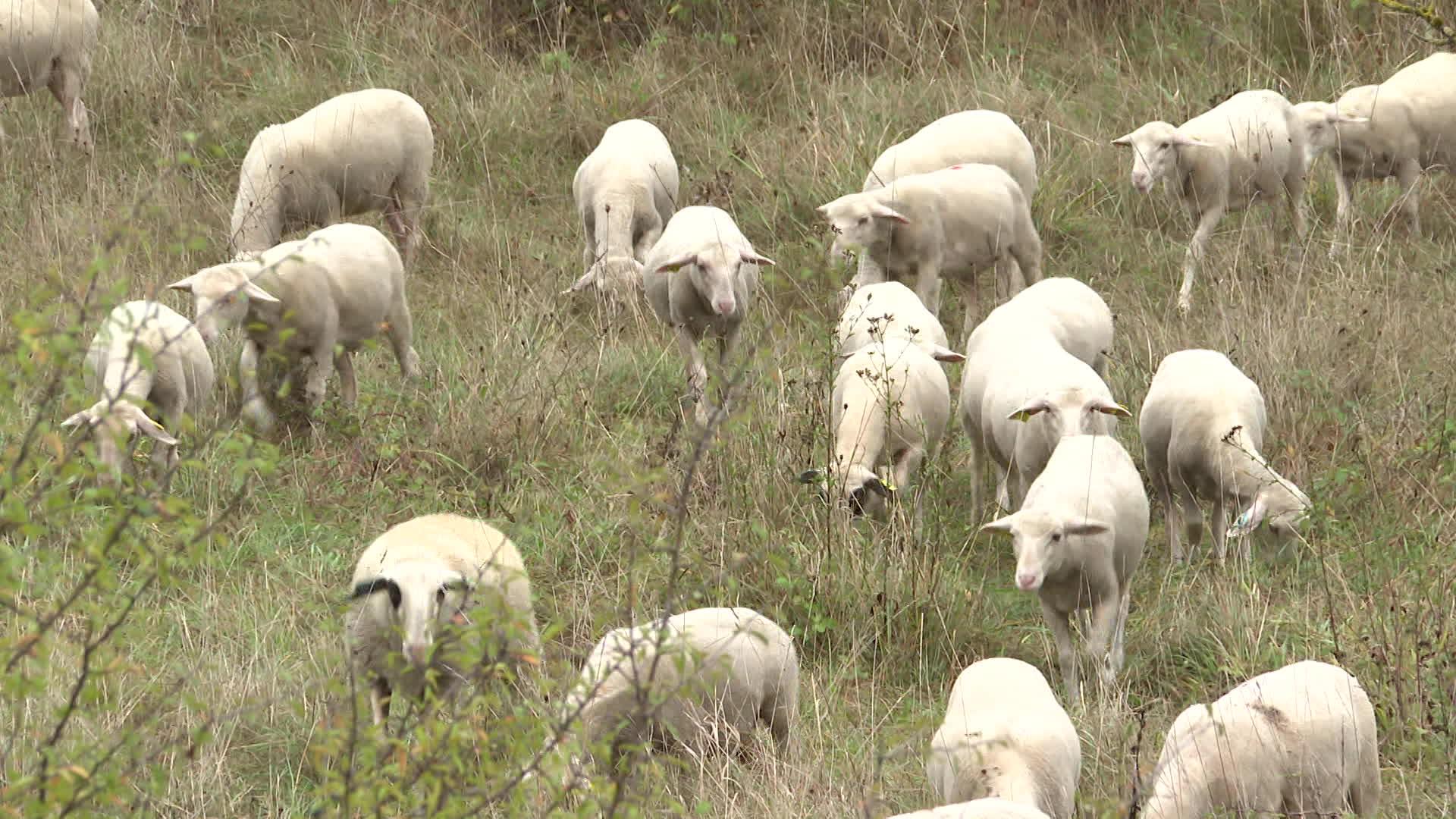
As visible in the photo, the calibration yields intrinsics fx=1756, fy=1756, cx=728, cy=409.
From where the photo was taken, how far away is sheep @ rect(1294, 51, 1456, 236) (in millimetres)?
9539

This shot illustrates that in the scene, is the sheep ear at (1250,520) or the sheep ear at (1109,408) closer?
the sheep ear at (1250,520)

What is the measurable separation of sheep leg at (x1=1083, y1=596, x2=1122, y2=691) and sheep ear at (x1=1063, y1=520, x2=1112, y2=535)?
Answer: 40cm

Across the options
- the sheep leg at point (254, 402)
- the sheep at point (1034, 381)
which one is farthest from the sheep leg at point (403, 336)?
the sheep at point (1034, 381)

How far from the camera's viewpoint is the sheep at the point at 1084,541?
5.32 meters

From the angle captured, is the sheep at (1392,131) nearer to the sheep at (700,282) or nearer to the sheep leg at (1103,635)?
the sheep at (700,282)

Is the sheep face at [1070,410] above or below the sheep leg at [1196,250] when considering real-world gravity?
above

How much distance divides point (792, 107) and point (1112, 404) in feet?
17.3

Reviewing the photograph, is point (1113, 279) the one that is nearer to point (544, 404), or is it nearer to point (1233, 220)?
point (1233, 220)

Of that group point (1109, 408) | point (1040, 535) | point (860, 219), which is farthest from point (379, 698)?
point (860, 219)

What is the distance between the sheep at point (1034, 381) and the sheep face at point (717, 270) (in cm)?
109

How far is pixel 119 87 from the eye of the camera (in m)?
11.3

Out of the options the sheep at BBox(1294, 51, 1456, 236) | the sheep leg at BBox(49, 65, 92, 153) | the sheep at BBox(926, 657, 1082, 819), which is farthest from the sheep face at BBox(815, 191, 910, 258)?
the sheep leg at BBox(49, 65, 92, 153)

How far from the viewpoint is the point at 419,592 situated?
4.69 m

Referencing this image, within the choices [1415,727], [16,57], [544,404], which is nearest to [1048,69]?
[544,404]
